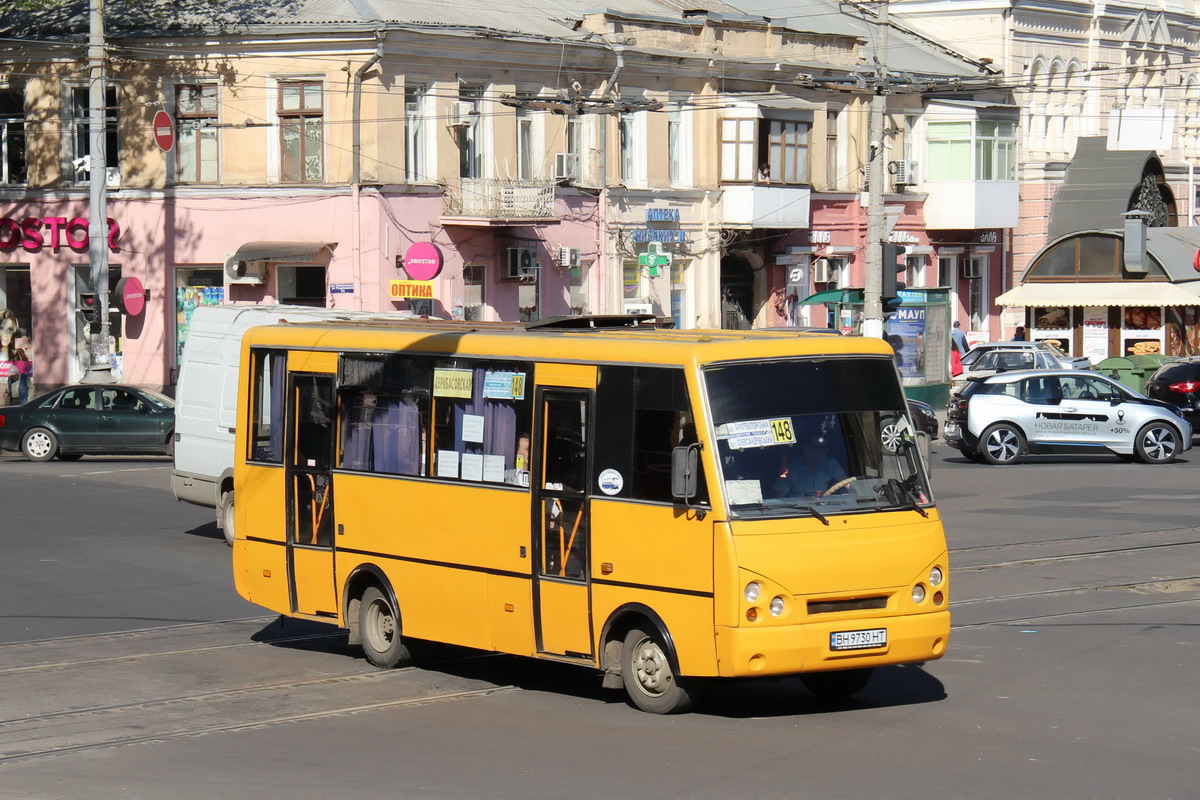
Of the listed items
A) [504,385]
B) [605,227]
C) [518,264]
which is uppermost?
[605,227]

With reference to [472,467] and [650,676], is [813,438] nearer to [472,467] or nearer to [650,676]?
[650,676]

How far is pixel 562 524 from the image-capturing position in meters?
11.2

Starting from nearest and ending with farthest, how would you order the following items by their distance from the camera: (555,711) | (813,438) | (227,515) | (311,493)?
(813,438), (555,711), (311,493), (227,515)

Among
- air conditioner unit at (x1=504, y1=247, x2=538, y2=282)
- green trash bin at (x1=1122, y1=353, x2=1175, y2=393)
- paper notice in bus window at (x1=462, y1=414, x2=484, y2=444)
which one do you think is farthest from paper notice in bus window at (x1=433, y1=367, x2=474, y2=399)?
green trash bin at (x1=1122, y1=353, x2=1175, y2=393)

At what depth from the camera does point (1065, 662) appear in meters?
12.4

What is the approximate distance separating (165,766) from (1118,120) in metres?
54.0

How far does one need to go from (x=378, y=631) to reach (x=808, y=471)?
3756mm

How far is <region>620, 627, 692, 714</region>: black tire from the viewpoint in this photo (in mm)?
10594

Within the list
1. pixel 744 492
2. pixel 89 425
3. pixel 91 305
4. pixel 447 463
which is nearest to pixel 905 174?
pixel 91 305

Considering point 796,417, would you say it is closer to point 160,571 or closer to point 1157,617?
point 1157,617

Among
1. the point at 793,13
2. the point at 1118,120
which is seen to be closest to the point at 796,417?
the point at 793,13

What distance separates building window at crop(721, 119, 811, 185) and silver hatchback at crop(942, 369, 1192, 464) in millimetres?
15815

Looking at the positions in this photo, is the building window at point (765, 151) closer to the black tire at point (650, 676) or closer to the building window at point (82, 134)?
the building window at point (82, 134)

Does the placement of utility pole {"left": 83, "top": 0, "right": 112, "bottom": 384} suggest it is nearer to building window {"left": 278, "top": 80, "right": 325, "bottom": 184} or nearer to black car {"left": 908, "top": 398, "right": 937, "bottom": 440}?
building window {"left": 278, "top": 80, "right": 325, "bottom": 184}
